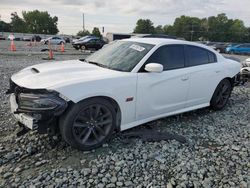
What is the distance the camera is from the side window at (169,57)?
157 inches

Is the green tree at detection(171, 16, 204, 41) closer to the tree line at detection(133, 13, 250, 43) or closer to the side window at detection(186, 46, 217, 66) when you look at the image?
the tree line at detection(133, 13, 250, 43)

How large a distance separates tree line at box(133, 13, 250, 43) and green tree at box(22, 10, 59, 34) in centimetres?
3038

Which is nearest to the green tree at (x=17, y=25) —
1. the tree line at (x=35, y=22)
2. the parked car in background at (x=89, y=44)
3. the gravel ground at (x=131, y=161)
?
the tree line at (x=35, y=22)

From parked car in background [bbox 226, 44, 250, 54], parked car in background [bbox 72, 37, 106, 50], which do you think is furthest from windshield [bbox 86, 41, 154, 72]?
parked car in background [bbox 226, 44, 250, 54]

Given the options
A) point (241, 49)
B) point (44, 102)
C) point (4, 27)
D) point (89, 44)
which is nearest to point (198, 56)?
point (44, 102)

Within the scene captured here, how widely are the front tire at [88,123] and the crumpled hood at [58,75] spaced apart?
0.34 m

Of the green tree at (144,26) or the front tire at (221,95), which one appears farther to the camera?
the green tree at (144,26)

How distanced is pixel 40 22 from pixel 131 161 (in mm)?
95297

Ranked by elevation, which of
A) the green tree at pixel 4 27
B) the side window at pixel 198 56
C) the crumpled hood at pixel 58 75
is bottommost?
the crumpled hood at pixel 58 75

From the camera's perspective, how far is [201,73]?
4.62 m

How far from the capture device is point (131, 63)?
380cm

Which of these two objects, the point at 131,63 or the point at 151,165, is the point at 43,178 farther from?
the point at 131,63

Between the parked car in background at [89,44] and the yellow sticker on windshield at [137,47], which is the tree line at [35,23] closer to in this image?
the parked car in background at [89,44]

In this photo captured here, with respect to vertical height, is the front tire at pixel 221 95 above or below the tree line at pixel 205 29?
below
